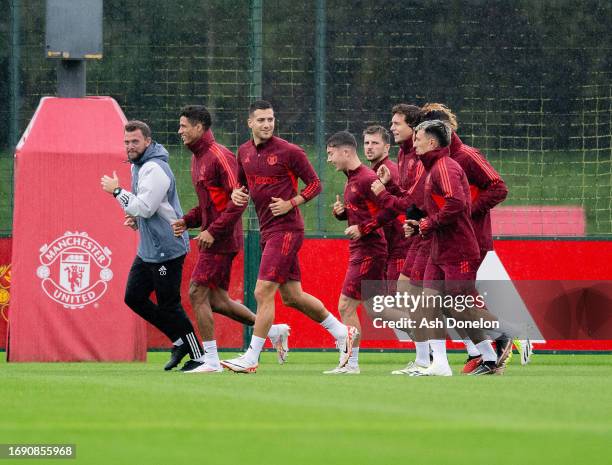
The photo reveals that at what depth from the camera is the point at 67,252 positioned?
1467cm

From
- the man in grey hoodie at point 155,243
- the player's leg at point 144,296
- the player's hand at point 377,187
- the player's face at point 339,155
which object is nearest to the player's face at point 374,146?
the player's face at point 339,155

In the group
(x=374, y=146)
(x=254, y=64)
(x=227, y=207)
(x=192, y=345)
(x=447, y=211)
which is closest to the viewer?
(x=447, y=211)

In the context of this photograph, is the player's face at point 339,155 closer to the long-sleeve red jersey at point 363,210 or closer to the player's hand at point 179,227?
the long-sleeve red jersey at point 363,210

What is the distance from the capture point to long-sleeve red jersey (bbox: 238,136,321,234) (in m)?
12.7

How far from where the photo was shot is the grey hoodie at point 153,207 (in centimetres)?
1313

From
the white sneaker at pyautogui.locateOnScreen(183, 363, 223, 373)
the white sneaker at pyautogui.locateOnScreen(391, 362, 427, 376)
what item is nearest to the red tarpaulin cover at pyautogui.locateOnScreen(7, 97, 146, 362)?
the white sneaker at pyautogui.locateOnScreen(183, 363, 223, 373)

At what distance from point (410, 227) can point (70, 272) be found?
11.7 ft

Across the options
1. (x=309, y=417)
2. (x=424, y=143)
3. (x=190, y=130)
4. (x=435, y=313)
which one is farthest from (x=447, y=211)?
(x=309, y=417)

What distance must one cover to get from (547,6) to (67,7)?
18.7ft

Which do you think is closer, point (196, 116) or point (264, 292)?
point (264, 292)

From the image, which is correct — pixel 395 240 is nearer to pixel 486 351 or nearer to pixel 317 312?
pixel 317 312

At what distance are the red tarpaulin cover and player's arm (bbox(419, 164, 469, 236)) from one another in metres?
3.64

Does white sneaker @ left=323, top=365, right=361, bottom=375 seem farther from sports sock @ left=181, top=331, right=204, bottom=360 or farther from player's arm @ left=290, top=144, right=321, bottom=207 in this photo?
player's arm @ left=290, top=144, right=321, bottom=207

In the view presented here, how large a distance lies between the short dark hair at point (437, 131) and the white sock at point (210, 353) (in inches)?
98.7
